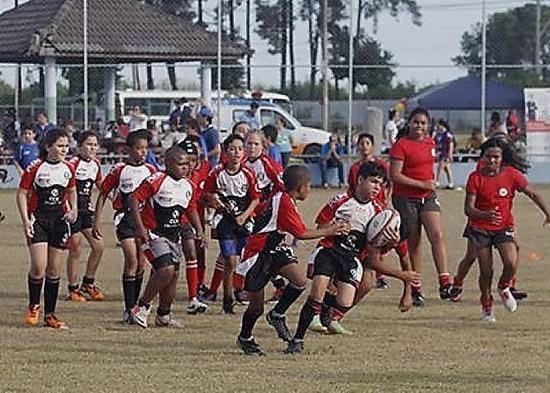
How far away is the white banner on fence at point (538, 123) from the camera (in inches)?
1387

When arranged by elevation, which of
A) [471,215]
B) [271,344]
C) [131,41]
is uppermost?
[131,41]

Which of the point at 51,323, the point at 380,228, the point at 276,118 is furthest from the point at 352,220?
the point at 276,118

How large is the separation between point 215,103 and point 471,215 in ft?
74.8

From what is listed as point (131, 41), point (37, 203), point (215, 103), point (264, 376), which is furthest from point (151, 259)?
point (131, 41)

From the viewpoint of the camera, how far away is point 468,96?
1763 inches

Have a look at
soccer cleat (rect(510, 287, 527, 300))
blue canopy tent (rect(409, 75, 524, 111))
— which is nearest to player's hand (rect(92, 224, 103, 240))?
soccer cleat (rect(510, 287, 527, 300))

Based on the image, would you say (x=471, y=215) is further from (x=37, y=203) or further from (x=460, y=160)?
(x=460, y=160)

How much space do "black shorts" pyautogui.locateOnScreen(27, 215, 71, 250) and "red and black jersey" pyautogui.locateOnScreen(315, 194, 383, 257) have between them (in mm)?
2450

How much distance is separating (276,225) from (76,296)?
4.18 m

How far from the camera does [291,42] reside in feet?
126

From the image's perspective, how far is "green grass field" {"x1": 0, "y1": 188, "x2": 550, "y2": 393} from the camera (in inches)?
361

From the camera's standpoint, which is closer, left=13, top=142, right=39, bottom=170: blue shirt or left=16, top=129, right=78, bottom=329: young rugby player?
left=16, top=129, right=78, bottom=329: young rugby player

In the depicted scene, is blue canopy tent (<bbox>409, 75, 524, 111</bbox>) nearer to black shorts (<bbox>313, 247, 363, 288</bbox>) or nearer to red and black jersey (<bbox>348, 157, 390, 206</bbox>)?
red and black jersey (<bbox>348, 157, 390, 206</bbox>)

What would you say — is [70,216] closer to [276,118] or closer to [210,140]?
[210,140]
